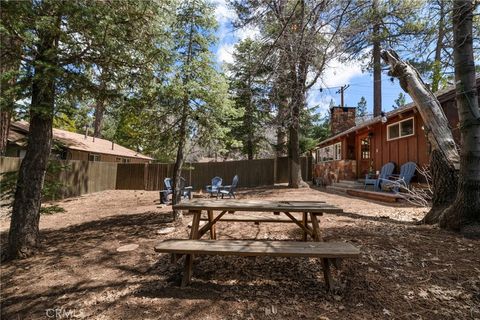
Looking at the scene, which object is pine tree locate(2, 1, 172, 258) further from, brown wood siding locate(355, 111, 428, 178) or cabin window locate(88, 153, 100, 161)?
cabin window locate(88, 153, 100, 161)

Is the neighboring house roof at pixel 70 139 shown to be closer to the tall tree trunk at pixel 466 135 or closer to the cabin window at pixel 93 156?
the cabin window at pixel 93 156

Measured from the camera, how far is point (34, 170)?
4.21 meters

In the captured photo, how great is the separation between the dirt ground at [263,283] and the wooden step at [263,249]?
0.45m

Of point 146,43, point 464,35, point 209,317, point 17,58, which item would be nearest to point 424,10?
point 464,35

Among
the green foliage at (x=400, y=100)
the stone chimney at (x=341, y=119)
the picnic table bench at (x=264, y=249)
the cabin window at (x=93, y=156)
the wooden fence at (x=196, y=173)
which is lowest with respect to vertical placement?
the picnic table bench at (x=264, y=249)

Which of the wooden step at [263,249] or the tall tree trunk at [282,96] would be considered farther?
the tall tree trunk at [282,96]

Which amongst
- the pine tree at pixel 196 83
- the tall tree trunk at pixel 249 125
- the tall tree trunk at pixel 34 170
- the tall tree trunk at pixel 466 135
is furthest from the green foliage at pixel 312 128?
the tall tree trunk at pixel 34 170

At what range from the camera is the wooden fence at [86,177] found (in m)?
12.0

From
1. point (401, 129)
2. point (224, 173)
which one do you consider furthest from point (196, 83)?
point (224, 173)

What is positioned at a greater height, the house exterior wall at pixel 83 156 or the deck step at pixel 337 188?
the house exterior wall at pixel 83 156

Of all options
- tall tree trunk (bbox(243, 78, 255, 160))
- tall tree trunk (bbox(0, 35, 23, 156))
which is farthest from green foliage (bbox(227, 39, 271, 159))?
tall tree trunk (bbox(0, 35, 23, 156))

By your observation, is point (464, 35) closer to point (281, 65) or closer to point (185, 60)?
point (281, 65)

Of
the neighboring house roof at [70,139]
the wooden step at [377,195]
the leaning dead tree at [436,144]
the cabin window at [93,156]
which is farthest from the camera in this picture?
the cabin window at [93,156]

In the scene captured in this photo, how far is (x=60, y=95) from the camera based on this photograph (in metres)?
4.20
